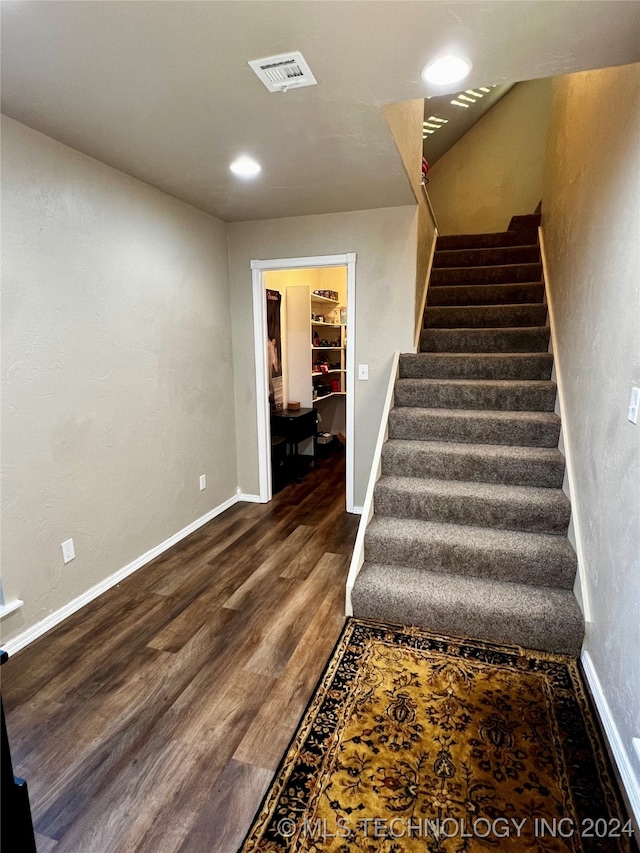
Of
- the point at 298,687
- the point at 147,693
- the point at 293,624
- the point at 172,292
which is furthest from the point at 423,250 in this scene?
the point at 147,693

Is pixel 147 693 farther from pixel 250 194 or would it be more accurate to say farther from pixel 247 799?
pixel 250 194

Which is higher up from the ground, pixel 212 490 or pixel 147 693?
pixel 212 490

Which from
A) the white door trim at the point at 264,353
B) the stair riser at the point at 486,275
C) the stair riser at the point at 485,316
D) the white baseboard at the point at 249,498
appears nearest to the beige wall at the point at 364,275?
the white door trim at the point at 264,353

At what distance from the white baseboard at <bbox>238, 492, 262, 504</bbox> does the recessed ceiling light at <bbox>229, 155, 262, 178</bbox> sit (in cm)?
254

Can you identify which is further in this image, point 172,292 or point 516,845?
point 172,292

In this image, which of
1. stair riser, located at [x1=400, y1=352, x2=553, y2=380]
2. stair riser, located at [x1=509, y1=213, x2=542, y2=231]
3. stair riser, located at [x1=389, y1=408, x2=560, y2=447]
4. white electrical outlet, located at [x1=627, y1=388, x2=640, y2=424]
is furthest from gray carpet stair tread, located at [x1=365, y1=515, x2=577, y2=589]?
stair riser, located at [x1=509, y1=213, x2=542, y2=231]

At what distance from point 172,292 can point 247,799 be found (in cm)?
276

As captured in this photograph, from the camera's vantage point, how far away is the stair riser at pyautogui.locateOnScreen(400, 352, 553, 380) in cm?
315

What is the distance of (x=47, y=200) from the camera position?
6.84 ft

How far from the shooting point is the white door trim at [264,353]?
11.3ft

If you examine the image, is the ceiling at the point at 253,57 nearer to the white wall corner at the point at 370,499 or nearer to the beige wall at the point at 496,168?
the white wall corner at the point at 370,499

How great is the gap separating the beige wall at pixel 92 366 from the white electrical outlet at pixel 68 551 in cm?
3

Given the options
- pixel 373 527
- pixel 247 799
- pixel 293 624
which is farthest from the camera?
pixel 373 527

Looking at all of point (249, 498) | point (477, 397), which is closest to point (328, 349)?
point (249, 498)
